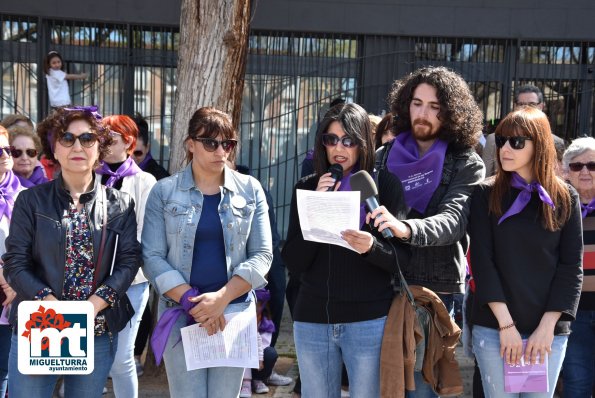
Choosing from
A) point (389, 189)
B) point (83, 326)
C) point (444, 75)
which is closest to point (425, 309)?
point (389, 189)

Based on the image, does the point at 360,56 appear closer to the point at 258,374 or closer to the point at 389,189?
the point at 258,374

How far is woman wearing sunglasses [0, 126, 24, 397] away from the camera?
461 centimetres

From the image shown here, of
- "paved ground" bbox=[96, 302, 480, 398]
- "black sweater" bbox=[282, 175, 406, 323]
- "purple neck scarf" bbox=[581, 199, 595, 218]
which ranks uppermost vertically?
"purple neck scarf" bbox=[581, 199, 595, 218]

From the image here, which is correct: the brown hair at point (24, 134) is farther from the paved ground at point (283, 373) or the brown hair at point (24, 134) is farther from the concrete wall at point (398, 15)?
the concrete wall at point (398, 15)

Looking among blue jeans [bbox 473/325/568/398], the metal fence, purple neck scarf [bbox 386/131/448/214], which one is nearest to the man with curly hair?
purple neck scarf [bbox 386/131/448/214]

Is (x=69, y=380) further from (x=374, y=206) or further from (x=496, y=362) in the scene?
(x=496, y=362)

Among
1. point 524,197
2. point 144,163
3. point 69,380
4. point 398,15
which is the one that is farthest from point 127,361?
point 398,15

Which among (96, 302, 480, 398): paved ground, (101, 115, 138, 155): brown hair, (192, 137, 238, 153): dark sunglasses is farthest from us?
(96, 302, 480, 398): paved ground

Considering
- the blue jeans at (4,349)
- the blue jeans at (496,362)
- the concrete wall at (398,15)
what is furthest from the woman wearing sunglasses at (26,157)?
the concrete wall at (398,15)

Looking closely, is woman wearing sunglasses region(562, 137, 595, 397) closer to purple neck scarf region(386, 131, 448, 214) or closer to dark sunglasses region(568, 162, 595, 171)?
dark sunglasses region(568, 162, 595, 171)

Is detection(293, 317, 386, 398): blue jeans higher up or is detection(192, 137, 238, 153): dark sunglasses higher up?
detection(192, 137, 238, 153): dark sunglasses

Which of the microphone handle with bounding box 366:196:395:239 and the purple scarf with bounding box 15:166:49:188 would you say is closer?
the microphone handle with bounding box 366:196:395:239

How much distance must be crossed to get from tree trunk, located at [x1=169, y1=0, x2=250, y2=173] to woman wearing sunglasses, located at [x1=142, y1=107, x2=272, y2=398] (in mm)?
1741

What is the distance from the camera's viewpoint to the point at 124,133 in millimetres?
5133
